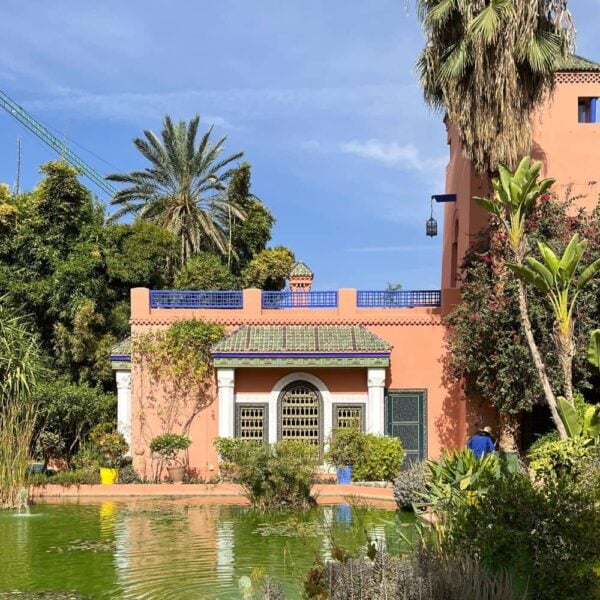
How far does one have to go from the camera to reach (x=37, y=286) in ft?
75.0

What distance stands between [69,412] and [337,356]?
20.1ft

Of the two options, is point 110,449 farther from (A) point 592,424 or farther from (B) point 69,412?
(A) point 592,424

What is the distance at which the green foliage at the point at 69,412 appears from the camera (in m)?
17.8

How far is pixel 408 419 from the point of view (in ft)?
62.6

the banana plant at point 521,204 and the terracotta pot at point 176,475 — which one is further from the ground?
the banana plant at point 521,204

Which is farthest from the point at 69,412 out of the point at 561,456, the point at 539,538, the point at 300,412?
the point at 539,538

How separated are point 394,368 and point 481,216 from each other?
4408 mm

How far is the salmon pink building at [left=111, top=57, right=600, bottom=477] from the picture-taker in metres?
18.6

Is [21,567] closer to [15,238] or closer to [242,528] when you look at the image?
[242,528]

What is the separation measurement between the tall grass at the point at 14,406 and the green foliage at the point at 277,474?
152 inches

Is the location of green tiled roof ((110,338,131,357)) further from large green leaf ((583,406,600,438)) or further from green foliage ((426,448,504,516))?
large green leaf ((583,406,600,438))

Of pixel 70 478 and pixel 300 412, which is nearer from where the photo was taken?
pixel 70 478

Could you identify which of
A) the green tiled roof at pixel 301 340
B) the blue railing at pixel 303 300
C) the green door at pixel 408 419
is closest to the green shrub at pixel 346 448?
the green door at pixel 408 419

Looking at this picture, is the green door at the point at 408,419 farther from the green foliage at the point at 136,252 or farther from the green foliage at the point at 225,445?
the green foliage at the point at 136,252
